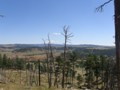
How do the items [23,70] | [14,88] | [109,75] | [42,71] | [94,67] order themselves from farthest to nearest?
1. [23,70]
2. [42,71]
3. [94,67]
4. [109,75]
5. [14,88]

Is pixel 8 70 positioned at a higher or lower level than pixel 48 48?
lower

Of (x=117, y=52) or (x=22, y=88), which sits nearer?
(x=117, y=52)

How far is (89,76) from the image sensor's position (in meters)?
77.6

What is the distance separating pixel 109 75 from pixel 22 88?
4208 centimetres

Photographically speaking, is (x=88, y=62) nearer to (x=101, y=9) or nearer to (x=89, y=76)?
(x=89, y=76)

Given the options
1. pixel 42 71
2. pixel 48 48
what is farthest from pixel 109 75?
pixel 42 71

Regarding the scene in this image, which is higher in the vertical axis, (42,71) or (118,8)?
(118,8)

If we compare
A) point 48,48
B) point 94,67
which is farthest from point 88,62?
point 48,48

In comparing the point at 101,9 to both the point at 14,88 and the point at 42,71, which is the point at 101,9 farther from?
the point at 42,71

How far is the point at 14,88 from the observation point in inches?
986

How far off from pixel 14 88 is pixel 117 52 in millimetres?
16777

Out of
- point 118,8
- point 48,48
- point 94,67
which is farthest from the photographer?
point 94,67

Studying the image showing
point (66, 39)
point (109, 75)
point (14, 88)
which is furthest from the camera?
point (109, 75)

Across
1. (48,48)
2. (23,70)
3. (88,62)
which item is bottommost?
(23,70)
